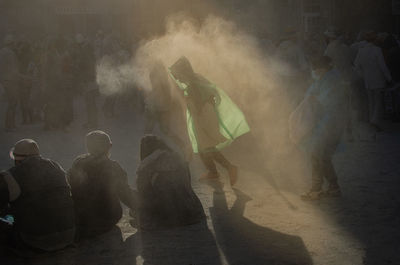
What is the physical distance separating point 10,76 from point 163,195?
Result: 7669 millimetres

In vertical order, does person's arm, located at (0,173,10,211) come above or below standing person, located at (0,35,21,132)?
below

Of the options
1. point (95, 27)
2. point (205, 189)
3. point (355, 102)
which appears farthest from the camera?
point (95, 27)

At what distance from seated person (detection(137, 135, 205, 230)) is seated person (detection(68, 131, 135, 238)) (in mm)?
297

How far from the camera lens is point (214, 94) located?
7.78 meters

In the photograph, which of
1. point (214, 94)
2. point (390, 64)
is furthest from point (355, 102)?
point (214, 94)

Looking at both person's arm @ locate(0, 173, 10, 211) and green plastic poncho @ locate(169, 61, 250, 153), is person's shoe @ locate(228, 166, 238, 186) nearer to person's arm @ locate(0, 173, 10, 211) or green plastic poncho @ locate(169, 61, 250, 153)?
green plastic poncho @ locate(169, 61, 250, 153)

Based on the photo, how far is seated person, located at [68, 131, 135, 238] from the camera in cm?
563

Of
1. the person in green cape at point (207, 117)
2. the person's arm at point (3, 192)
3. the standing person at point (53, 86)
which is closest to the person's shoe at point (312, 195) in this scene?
the person in green cape at point (207, 117)

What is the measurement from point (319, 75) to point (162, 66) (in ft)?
12.3

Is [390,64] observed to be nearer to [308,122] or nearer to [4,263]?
[308,122]

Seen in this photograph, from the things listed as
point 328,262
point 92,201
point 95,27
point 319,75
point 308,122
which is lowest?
point 328,262

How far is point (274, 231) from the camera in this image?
582 centimetres

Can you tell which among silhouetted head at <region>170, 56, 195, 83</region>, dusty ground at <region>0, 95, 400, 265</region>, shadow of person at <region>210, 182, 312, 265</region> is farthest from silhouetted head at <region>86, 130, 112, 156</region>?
silhouetted head at <region>170, 56, 195, 83</region>

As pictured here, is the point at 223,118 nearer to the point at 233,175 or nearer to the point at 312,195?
the point at 233,175
